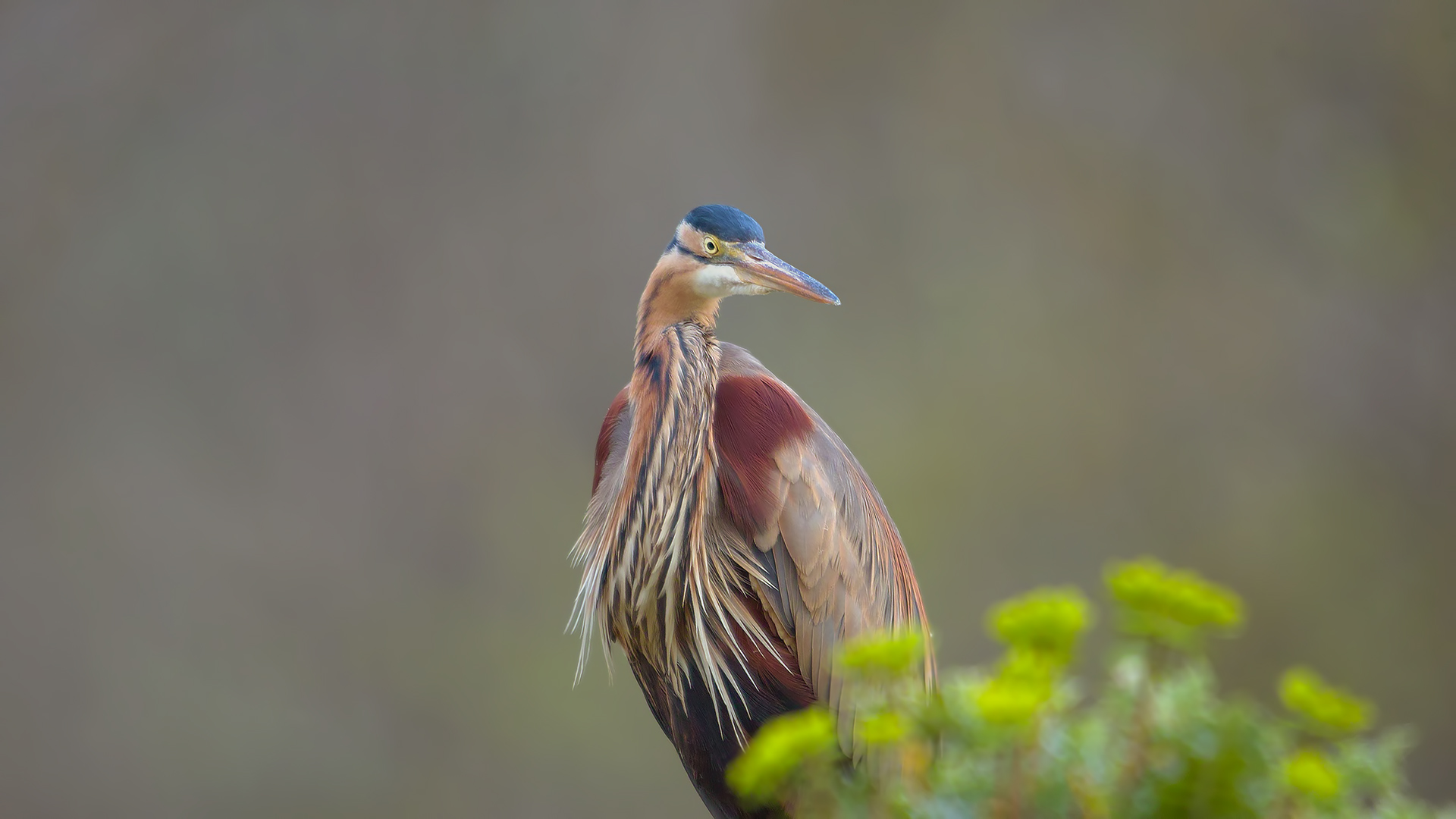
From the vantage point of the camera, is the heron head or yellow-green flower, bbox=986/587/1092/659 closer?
yellow-green flower, bbox=986/587/1092/659

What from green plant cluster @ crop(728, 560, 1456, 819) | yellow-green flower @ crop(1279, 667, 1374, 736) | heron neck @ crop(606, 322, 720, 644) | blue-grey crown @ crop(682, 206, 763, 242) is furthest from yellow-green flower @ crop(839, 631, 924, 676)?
blue-grey crown @ crop(682, 206, 763, 242)

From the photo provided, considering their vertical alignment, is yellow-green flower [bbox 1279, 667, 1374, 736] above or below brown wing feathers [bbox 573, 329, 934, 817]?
above

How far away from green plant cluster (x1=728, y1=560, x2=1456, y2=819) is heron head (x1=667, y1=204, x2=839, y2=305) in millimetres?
1057

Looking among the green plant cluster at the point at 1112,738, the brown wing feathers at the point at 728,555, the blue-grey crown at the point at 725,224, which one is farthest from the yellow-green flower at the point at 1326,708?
the blue-grey crown at the point at 725,224

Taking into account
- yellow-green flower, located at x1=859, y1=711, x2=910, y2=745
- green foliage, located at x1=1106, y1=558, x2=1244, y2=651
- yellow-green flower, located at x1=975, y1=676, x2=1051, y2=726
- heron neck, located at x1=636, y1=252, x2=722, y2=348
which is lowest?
heron neck, located at x1=636, y1=252, x2=722, y2=348

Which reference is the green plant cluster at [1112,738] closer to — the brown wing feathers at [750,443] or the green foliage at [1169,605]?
the green foliage at [1169,605]

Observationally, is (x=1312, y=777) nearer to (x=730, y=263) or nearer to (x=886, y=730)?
(x=886, y=730)

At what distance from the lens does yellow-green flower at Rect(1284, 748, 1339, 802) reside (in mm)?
312

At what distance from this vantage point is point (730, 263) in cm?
141

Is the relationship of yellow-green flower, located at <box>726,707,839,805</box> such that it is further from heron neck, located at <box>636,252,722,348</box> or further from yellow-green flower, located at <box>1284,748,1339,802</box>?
heron neck, located at <box>636,252,722,348</box>

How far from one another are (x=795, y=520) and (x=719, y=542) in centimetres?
10

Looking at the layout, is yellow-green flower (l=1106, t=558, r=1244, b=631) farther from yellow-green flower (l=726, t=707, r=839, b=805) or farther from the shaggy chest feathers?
the shaggy chest feathers

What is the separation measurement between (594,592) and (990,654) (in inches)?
113

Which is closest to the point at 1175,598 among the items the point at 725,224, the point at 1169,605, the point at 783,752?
the point at 1169,605
